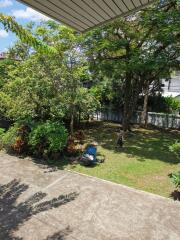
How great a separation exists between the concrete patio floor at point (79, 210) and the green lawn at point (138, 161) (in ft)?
2.57

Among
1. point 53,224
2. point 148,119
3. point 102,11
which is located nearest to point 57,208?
point 53,224

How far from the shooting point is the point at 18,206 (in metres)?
7.84

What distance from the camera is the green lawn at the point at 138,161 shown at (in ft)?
32.9

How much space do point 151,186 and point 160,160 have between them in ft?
11.5

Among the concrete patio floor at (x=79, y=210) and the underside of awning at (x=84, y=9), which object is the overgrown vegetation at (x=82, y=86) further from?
the underside of awning at (x=84, y=9)

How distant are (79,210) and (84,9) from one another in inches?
212

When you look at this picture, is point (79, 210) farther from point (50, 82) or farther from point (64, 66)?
point (64, 66)

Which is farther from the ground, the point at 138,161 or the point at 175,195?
the point at 138,161

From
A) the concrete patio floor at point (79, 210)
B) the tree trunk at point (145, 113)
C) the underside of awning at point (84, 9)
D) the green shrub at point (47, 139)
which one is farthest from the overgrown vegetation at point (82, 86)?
the underside of awning at point (84, 9)

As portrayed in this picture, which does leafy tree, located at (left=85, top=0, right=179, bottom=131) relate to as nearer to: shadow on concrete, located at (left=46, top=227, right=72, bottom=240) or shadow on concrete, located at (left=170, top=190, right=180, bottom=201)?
shadow on concrete, located at (left=170, top=190, right=180, bottom=201)

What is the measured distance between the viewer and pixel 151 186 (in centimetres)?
962

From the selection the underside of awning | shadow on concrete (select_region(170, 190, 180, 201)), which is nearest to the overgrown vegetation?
shadow on concrete (select_region(170, 190, 180, 201))

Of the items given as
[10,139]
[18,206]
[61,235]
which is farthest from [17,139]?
[61,235]

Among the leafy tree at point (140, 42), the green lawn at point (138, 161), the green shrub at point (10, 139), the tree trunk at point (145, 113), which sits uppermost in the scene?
the leafy tree at point (140, 42)
